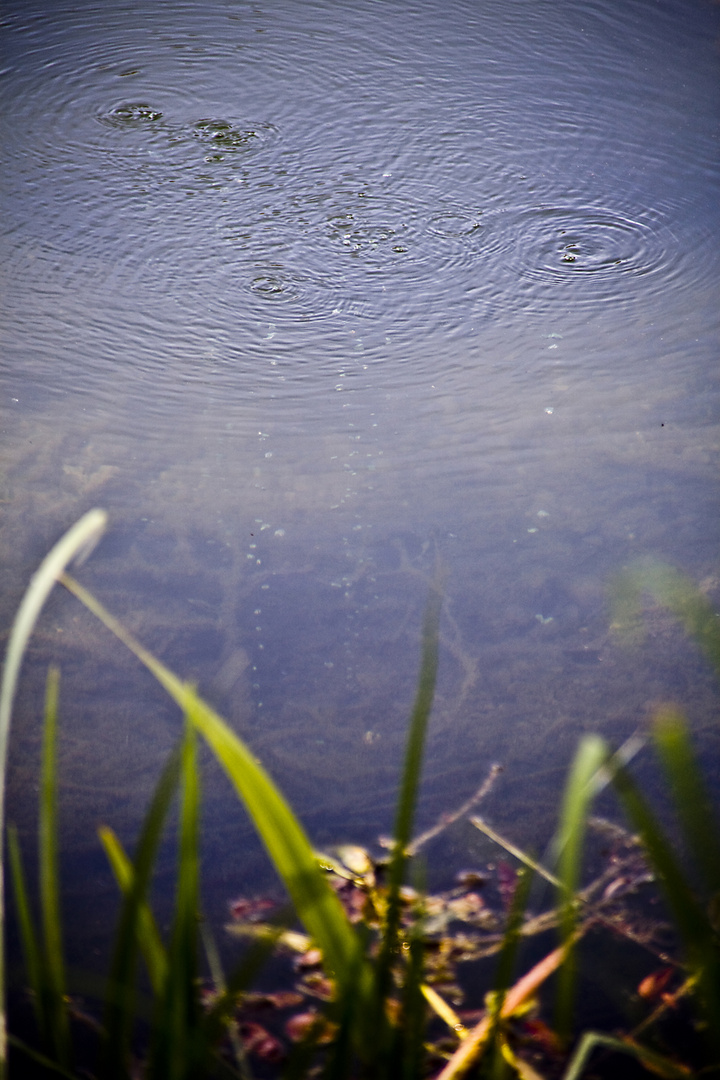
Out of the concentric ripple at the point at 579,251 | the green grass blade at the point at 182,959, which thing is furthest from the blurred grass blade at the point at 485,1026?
the concentric ripple at the point at 579,251

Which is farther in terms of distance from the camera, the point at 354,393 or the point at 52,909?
the point at 354,393

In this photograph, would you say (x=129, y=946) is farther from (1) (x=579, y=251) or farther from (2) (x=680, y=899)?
(1) (x=579, y=251)

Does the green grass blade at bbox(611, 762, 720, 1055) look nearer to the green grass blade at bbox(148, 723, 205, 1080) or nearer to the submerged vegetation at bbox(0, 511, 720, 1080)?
the submerged vegetation at bbox(0, 511, 720, 1080)

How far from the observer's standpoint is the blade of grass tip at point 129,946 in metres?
0.57

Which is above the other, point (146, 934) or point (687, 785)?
point (687, 785)

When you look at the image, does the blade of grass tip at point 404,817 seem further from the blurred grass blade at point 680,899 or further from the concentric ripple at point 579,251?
the concentric ripple at point 579,251

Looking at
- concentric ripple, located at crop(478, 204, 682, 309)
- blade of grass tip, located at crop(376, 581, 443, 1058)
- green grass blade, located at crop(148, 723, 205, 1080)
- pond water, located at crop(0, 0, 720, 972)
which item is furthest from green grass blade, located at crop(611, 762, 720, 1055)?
concentric ripple, located at crop(478, 204, 682, 309)

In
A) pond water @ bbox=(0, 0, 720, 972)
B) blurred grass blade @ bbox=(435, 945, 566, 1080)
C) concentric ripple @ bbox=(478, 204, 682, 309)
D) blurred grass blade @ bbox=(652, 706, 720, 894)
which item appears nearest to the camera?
blurred grass blade @ bbox=(652, 706, 720, 894)

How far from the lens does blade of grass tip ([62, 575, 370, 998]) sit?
547 mm

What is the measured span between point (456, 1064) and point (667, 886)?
1.18 ft

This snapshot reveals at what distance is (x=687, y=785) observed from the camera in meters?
0.51

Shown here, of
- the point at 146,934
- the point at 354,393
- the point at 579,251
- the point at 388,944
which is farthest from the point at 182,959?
the point at 579,251

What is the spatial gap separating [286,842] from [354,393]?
1382mm

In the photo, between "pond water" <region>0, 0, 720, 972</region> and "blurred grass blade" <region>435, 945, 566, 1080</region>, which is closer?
"blurred grass blade" <region>435, 945, 566, 1080</region>
